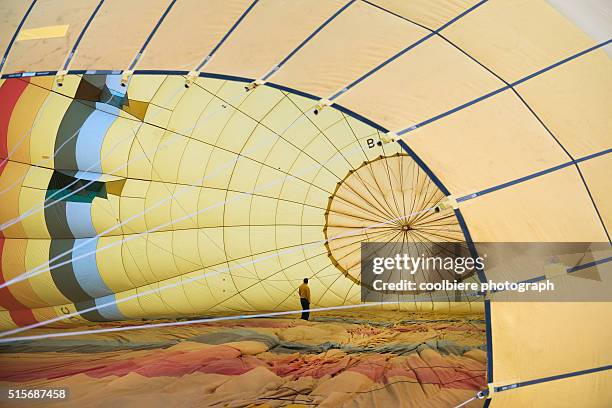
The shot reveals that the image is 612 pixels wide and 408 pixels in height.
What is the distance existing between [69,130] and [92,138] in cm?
26

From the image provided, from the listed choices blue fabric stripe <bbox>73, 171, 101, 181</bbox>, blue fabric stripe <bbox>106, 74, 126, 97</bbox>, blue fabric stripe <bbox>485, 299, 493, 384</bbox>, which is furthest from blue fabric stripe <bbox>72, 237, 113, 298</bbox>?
blue fabric stripe <bbox>485, 299, 493, 384</bbox>

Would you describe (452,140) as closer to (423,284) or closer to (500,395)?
(500,395)

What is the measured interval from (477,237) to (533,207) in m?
0.34

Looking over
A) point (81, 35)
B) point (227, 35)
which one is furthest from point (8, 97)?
point (227, 35)

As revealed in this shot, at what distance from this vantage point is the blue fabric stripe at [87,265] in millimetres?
7410

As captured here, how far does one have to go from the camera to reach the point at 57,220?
287 inches

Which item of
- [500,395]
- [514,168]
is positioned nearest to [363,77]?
[514,168]

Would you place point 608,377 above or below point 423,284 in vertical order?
below

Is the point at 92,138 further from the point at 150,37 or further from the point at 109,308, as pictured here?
the point at 150,37

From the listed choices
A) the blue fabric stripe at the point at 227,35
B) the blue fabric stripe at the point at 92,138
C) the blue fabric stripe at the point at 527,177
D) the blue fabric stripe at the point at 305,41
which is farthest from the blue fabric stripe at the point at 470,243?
the blue fabric stripe at the point at 92,138

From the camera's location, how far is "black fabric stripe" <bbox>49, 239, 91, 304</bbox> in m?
7.37

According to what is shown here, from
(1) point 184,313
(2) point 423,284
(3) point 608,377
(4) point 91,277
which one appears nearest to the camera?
(3) point 608,377

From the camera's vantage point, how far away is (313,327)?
22.8ft

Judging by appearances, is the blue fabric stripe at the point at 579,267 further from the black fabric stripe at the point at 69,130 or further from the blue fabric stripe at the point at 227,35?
the black fabric stripe at the point at 69,130
